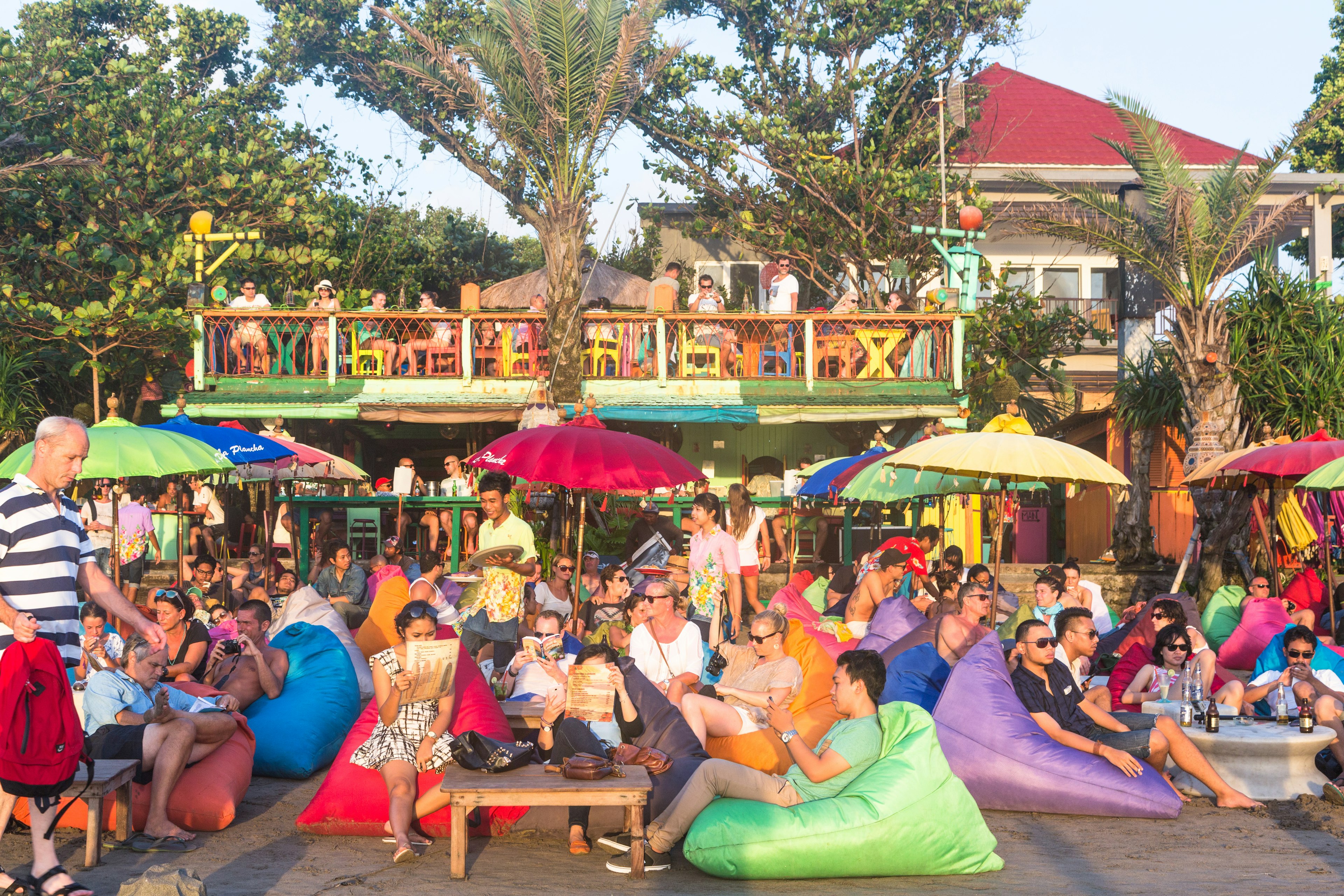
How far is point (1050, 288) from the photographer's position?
Result: 23.0 meters

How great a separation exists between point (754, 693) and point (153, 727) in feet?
9.82

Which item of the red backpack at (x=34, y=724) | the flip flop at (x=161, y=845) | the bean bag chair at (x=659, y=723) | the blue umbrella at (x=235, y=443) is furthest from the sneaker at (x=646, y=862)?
the blue umbrella at (x=235, y=443)

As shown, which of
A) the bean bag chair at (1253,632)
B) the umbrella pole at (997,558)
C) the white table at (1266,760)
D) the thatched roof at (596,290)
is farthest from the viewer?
the thatched roof at (596,290)

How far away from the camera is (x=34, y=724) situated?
4609 mm

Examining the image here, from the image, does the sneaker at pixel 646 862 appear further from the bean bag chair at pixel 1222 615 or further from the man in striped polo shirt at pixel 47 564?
the bean bag chair at pixel 1222 615

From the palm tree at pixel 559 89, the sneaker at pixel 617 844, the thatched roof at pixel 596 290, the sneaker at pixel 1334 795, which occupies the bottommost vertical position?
the sneaker at pixel 1334 795

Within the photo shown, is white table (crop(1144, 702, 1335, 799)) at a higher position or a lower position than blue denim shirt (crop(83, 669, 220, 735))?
lower

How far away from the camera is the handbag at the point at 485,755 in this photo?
18.1 ft

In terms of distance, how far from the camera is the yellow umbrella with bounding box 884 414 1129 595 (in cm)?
911

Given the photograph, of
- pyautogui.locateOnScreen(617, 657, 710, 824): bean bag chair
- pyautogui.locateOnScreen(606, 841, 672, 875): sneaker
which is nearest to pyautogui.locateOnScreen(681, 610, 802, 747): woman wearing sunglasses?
pyautogui.locateOnScreen(617, 657, 710, 824): bean bag chair

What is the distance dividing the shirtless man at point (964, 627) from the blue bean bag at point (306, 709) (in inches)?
151

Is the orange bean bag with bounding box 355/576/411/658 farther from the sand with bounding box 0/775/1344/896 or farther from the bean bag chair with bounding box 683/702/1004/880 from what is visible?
the bean bag chair with bounding box 683/702/1004/880

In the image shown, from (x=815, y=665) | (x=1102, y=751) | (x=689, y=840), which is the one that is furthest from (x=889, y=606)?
(x=689, y=840)

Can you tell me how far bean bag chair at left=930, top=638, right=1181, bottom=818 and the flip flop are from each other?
3.78 metres
